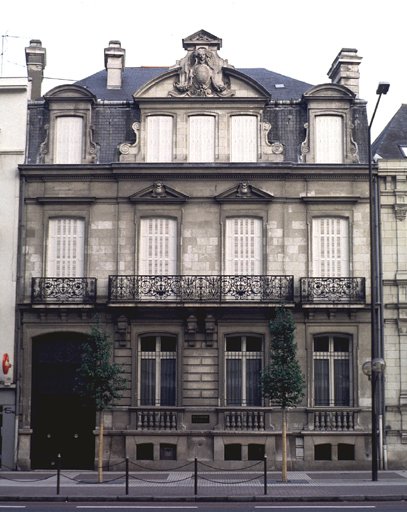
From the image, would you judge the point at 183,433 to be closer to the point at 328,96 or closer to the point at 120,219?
the point at 120,219

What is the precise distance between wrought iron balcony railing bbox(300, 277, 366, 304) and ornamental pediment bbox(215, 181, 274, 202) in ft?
10.7

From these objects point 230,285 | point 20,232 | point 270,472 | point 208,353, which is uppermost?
point 20,232

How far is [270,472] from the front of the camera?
85.7 ft

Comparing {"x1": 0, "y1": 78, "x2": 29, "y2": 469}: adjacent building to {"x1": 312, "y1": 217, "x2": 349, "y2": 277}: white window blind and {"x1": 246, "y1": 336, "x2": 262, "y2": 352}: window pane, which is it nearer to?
{"x1": 246, "y1": 336, "x2": 262, "y2": 352}: window pane

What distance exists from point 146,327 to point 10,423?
5.74 metres

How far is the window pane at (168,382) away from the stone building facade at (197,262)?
0.05m

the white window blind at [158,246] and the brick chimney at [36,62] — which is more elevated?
the brick chimney at [36,62]

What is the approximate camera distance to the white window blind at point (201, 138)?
93.6ft

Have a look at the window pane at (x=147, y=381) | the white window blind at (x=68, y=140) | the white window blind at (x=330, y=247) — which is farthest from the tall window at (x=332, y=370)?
the white window blind at (x=68, y=140)

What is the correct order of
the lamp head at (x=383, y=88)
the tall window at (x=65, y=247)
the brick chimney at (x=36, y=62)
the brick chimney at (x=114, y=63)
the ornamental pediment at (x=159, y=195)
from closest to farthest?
the lamp head at (x=383, y=88)
the ornamental pediment at (x=159, y=195)
the tall window at (x=65, y=247)
the brick chimney at (x=114, y=63)
the brick chimney at (x=36, y=62)

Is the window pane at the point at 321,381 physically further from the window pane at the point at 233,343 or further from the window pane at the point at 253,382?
the window pane at the point at 233,343
